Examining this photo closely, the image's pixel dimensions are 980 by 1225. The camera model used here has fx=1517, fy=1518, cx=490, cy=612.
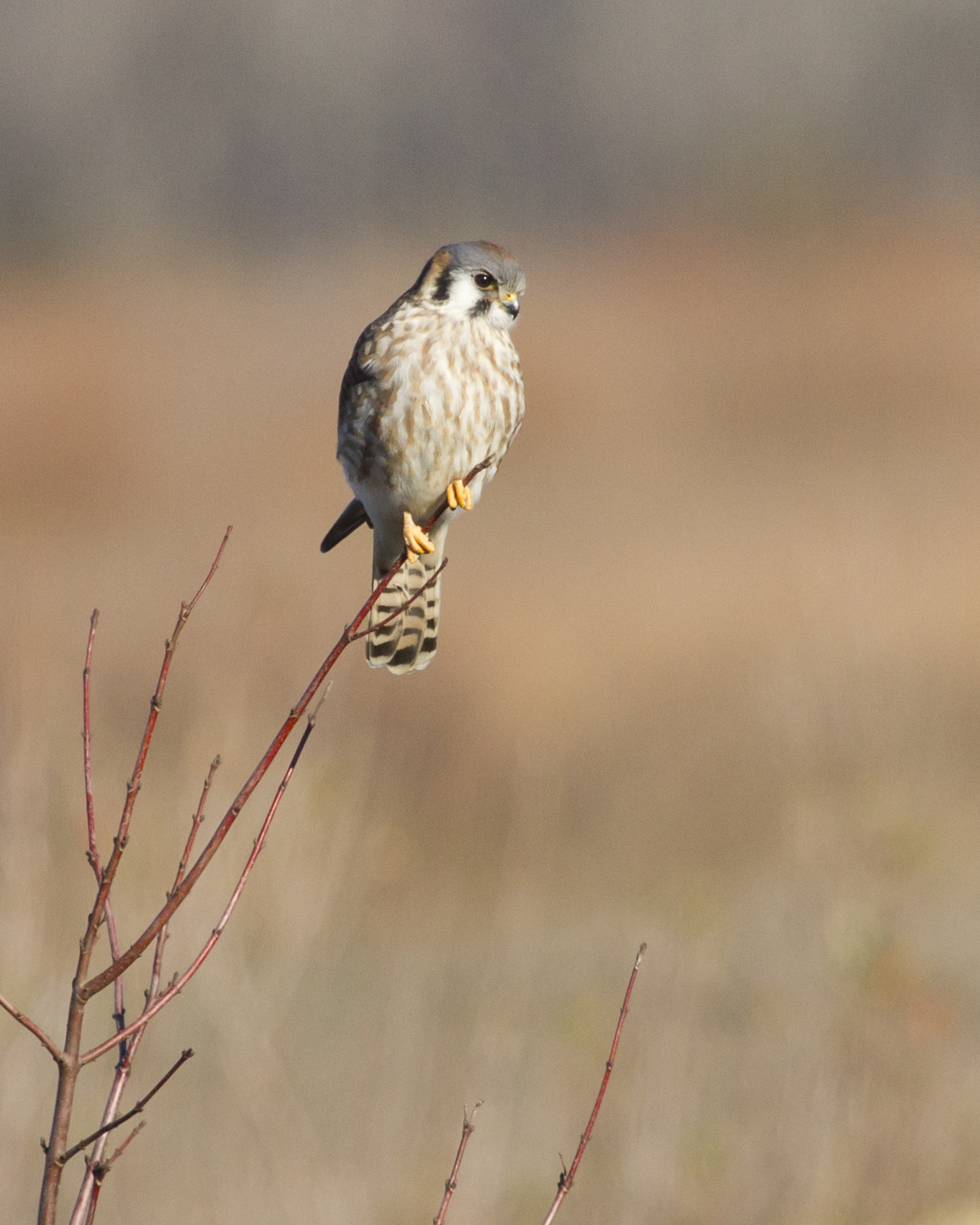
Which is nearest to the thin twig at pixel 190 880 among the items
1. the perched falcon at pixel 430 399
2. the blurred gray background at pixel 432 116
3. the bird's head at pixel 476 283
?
the perched falcon at pixel 430 399

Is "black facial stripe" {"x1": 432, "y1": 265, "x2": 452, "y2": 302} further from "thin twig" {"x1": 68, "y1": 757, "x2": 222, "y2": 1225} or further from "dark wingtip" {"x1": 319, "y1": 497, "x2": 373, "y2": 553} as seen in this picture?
"thin twig" {"x1": 68, "y1": 757, "x2": 222, "y2": 1225}

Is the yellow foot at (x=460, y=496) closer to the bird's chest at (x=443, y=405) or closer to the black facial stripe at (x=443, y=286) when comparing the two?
the bird's chest at (x=443, y=405)

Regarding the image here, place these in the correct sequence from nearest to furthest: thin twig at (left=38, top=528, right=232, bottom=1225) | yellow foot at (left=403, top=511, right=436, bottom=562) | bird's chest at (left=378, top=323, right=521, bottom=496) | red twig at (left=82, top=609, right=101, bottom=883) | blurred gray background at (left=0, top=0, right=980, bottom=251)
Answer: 1. thin twig at (left=38, top=528, right=232, bottom=1225)
2. red twig at (left=82, top=609, right=101, bottom=883)
3. yellow foot at (left=403, top=511, right=436, bottom=562)
4. bird's chest at (left=378, top=323, right=521, bottom=496)
5. blurred gray background at (left=0, top=0, right=980, bottom=251)

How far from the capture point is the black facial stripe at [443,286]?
7.88 ft

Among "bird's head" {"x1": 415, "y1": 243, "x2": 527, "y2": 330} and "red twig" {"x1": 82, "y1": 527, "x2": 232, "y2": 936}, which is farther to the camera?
"bird's head" {"x1": 415, "y1": 243, "x2": 527, "y2": 330}

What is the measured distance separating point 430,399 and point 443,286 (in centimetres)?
22

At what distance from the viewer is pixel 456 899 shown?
7.00 metres

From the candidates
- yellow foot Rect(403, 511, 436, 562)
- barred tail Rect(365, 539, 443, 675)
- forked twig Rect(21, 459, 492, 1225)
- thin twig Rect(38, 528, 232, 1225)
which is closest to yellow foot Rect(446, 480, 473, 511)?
yellow foot Rect(403, 511, 436, 562)

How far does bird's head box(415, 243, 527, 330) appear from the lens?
2.37 metres

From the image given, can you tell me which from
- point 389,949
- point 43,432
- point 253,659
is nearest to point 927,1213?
point 253,659

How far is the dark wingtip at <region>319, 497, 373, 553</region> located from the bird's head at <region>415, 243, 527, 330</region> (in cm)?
37

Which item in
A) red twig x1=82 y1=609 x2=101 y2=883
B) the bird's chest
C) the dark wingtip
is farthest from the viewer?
the bird's chest

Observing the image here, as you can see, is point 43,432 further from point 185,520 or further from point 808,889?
point 808,889

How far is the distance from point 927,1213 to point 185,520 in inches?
321
